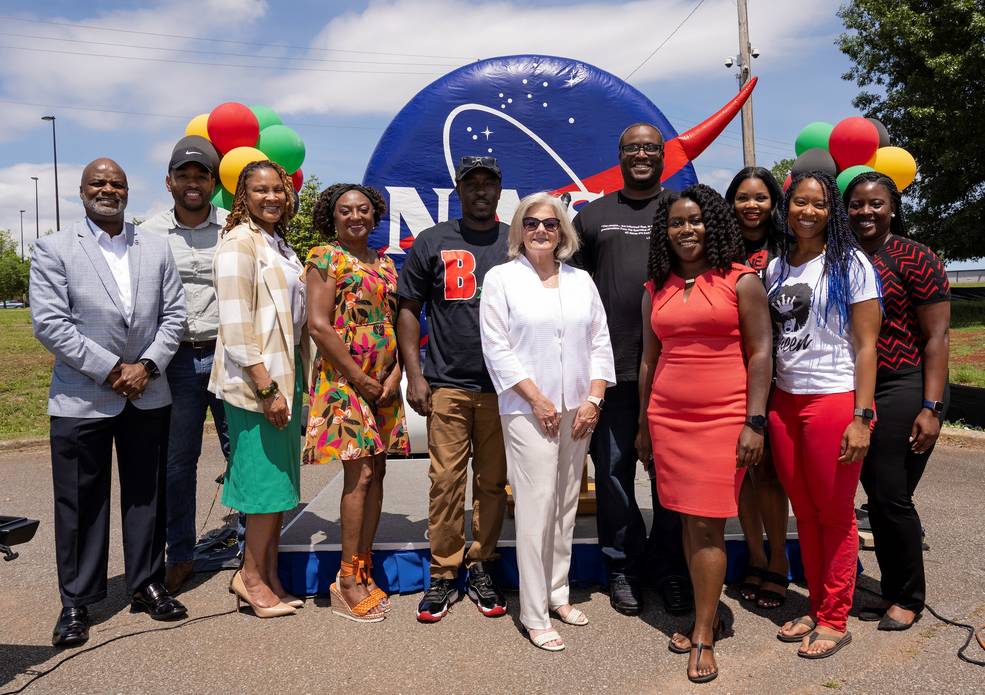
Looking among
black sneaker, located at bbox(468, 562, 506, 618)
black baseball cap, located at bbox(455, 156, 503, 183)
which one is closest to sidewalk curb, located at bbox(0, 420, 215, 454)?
black sneaker, located at bbox(468, 562, 506, 618)

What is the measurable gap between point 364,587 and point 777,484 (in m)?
1.98

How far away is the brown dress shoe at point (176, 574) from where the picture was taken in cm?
Result: 379

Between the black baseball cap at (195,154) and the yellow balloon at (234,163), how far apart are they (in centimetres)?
7

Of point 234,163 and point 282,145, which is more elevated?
point 282,145

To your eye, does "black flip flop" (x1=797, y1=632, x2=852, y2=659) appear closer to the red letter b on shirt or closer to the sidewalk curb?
the red letter b on shirt

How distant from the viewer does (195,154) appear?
3926 mm

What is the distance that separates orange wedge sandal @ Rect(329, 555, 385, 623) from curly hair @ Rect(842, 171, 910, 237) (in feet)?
8.96

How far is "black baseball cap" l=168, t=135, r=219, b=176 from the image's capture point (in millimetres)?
3906

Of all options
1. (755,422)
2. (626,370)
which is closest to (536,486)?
(626,370)

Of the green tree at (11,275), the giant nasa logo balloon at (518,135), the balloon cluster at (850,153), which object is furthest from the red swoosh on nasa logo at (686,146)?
the green tree at (11,275)

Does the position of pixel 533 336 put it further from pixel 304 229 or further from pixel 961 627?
pixel 304 229

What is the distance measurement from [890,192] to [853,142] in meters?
0.99

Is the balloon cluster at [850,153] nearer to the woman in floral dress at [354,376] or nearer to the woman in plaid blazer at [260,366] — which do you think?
the woman in floral dress at [354,376]

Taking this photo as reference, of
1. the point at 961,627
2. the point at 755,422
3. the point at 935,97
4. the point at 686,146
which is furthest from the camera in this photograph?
the point at 935,97
